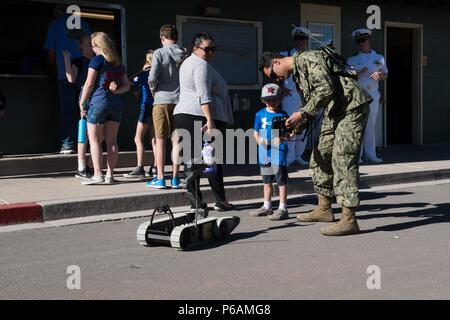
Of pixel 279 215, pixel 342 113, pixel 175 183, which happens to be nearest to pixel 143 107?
pixel 175 183

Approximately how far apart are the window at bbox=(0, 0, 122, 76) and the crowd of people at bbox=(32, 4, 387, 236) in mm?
368

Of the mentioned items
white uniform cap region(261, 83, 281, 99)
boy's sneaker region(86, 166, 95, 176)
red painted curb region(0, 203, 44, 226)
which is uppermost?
white uniform cap region(261, 83, 281, 99)

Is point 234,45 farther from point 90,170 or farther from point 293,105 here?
point 90,170

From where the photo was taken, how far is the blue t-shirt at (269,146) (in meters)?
6.32

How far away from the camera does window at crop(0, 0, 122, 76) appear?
28.6ft

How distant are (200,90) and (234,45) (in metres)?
4.32

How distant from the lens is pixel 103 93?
24.2ft

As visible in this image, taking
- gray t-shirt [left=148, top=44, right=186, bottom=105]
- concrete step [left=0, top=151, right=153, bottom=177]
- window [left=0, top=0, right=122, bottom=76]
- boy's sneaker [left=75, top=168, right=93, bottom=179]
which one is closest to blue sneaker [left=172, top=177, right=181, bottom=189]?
gray t-shirt [left=148, top=44, right=186, bottom=105]

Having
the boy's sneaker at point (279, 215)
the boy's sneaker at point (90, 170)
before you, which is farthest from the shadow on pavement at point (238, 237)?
the boy's sneaker at point (90, 170)

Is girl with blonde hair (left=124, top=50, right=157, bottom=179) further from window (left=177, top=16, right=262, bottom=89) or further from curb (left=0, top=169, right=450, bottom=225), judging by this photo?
window (left=177, top=16, right=262, bottom=89)

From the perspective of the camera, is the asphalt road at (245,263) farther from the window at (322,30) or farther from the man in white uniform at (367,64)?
the window at (322,30)
